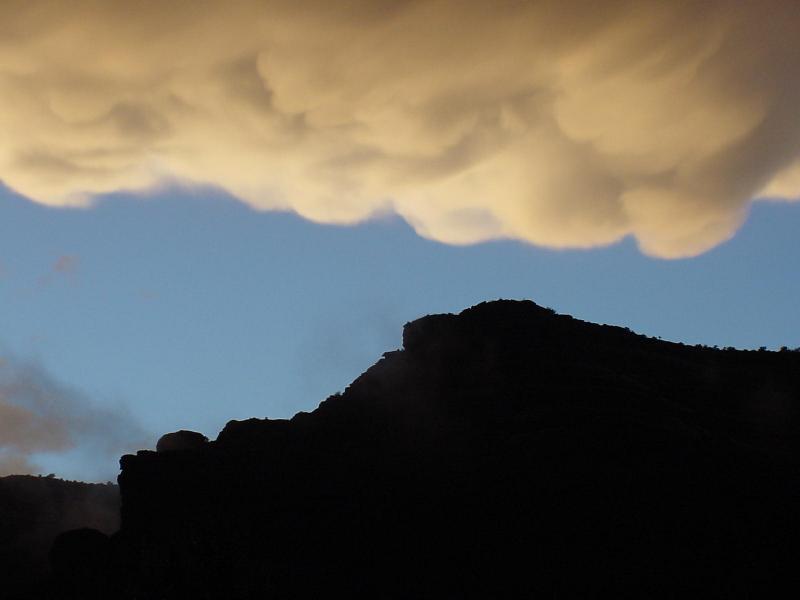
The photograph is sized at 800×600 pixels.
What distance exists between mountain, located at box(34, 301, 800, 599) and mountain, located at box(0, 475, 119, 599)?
2568 centimetres

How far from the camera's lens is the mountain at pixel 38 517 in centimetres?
12492

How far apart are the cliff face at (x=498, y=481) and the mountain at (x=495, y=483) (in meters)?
0.19

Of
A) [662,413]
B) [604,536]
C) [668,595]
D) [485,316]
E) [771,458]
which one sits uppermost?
[485,316]

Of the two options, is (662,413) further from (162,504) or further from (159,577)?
(162,504)

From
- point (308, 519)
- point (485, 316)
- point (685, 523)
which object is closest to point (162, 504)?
point (308, 519)

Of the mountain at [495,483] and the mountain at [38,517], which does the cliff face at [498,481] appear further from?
the mountain at [38,517]

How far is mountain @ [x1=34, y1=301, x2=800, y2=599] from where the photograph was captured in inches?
2677

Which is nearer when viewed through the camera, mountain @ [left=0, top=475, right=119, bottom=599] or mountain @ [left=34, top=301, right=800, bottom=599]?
mountain @ [left=34, top=301, right=800, bottom=599]

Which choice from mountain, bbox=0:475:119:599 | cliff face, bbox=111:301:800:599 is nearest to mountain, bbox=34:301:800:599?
cliff face, bbox=111:301:800:599

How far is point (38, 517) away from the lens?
146 meters

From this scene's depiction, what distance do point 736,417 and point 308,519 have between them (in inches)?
1662

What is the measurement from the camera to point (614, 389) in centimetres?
8662

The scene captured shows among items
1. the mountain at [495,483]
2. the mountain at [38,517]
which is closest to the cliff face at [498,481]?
the mountain at [495,483]

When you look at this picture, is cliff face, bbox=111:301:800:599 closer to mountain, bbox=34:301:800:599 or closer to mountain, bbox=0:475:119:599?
mountain, bbox=34:301:800:599
